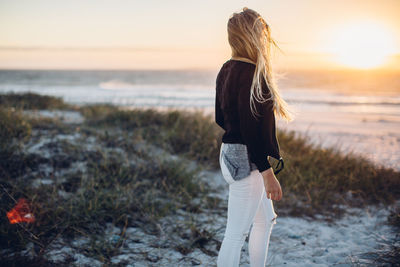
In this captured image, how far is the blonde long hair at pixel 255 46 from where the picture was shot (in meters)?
1.70

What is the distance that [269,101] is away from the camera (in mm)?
1723

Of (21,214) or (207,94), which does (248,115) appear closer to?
(21,214)

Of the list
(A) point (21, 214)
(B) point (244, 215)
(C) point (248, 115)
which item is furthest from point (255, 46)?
(A) point (21, 214)

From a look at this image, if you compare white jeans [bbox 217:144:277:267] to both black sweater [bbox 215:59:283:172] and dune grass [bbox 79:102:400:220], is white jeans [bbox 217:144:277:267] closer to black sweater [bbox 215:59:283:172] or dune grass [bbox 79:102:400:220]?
black sweater [bbox 215:59:283:172]

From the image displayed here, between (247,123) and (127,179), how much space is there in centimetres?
296

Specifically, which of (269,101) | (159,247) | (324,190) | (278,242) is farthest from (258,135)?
(324,190)

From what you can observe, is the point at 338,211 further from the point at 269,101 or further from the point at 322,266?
the point at 269,101

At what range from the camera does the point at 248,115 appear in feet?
5.51

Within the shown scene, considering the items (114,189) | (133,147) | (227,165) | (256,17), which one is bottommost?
(114,189)

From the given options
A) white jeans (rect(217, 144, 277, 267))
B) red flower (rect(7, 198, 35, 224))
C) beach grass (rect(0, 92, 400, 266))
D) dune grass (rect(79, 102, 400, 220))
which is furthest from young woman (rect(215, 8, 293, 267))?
red flower (rect(7, 198, 35, 224))

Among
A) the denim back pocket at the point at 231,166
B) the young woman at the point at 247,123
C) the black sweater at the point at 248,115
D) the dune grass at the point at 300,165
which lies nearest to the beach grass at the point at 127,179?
the dune grass at the point at 300,165

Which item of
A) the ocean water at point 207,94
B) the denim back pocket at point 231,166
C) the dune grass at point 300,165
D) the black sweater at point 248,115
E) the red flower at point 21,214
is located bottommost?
the red flower at point 21,214

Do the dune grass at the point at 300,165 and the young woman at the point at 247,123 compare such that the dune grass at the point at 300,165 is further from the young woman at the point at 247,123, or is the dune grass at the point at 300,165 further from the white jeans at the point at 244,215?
the young woman at the point at 247,123

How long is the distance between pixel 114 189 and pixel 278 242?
7.07ft
